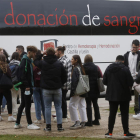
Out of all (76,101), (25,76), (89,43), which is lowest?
(76,101)

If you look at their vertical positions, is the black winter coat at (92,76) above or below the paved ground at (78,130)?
above

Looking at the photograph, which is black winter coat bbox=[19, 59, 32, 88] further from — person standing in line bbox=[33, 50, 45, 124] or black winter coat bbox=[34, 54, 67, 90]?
person standing in line bbox=[33, 50, 45, 124]

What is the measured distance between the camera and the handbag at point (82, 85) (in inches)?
306

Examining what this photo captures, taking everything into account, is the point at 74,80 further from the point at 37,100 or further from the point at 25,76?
the point at 37,100

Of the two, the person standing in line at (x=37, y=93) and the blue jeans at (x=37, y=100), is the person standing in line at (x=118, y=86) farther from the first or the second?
the blue jeans at (x=37, y=100)

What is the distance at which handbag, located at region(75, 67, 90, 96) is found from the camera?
7773 millimetres

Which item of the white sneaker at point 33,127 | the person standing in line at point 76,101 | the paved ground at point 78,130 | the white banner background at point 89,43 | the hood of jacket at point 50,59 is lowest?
the paved ground at point 78,130

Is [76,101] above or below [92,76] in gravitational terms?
below

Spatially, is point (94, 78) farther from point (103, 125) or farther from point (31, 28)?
point (31, 28)

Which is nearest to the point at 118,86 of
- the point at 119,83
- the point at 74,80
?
the point at 119,83

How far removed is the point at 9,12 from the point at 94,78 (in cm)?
581

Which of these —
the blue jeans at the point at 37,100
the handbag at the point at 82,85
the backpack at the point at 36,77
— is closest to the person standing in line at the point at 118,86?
the handbag at the point at 82,85

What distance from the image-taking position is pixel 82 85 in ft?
25.6

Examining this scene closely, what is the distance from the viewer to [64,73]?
7.59m
